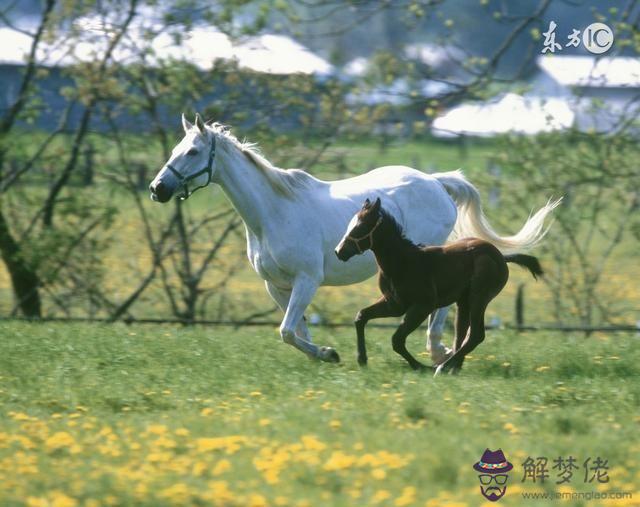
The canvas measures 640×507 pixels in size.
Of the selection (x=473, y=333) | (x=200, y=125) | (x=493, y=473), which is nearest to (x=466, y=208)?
(x=473, y=333)

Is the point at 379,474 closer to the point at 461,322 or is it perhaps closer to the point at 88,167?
the point at 461,322

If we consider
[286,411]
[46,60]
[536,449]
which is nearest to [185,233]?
[46,60]

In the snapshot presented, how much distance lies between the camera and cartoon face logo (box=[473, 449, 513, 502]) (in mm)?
6074

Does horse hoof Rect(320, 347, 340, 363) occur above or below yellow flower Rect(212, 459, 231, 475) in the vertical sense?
above

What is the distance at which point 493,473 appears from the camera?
6340mm

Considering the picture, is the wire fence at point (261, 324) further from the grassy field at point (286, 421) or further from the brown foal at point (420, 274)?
the brown foal at point (420, 274)

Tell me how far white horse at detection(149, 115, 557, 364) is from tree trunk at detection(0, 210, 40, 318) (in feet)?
20.4

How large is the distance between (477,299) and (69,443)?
146 inches

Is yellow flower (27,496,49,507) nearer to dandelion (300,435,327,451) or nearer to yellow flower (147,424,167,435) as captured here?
yellow flower (147,424,167,435)

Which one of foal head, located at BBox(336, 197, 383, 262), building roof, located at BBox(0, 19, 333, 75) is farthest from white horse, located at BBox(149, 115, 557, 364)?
building roof, located at BBox(0, 19, 333, 75)

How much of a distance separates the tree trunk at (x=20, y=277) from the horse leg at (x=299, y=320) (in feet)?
21.7

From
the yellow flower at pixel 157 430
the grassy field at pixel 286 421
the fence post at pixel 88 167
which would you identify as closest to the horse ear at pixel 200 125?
the grassy field at pixel 286 421

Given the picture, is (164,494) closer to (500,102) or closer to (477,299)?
(477,299)

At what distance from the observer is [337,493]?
607cm
